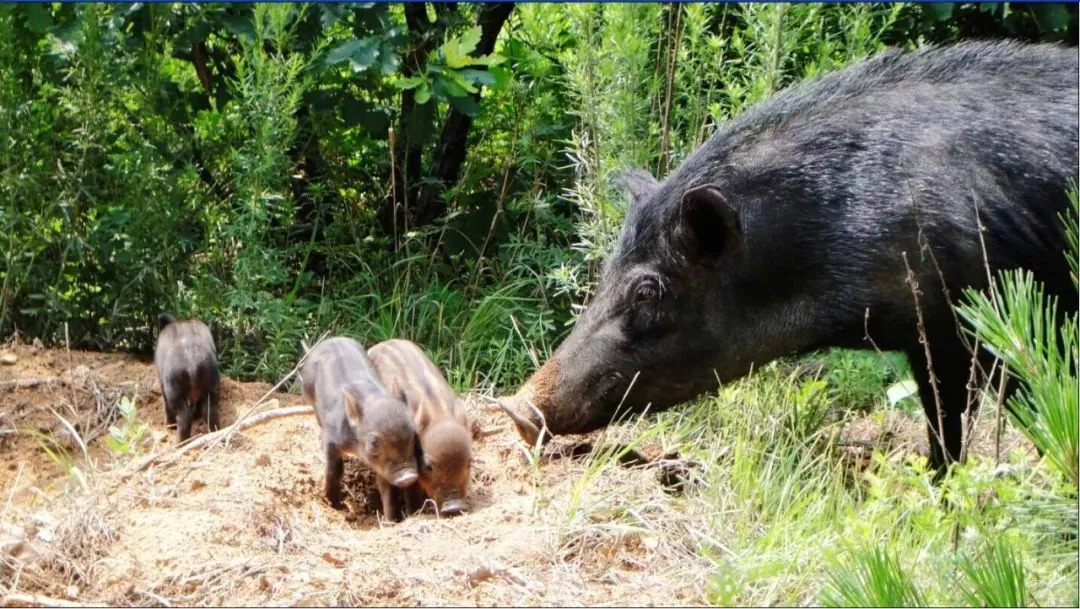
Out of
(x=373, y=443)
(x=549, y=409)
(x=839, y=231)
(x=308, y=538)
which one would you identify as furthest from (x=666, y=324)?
(x=308, y=538)

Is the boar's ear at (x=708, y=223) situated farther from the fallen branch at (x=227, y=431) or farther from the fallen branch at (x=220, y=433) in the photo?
the fallen branch at (x=220, y=433)

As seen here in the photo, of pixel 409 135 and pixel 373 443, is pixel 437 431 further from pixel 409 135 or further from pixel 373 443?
pixel 409 135

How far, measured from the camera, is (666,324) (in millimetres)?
5445

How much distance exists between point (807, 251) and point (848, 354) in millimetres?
2108

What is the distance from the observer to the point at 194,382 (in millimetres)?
6418

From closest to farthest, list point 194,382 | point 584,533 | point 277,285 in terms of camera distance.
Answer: point 584,533, point 194,382, point 277,285

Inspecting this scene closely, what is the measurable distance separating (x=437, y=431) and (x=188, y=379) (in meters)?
1.53

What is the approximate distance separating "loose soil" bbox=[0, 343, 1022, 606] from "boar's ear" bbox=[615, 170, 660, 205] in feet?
3.53

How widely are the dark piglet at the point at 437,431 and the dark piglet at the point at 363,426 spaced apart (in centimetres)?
7

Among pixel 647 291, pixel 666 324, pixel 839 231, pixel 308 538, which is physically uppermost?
pixel 839 231

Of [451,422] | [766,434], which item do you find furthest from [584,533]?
[766,434]

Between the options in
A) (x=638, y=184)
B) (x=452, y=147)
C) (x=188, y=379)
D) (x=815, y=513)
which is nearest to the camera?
(x=815, y=513)

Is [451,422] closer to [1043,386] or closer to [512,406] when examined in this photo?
[512,406]

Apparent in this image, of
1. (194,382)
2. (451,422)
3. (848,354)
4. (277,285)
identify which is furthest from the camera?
(277,285)
